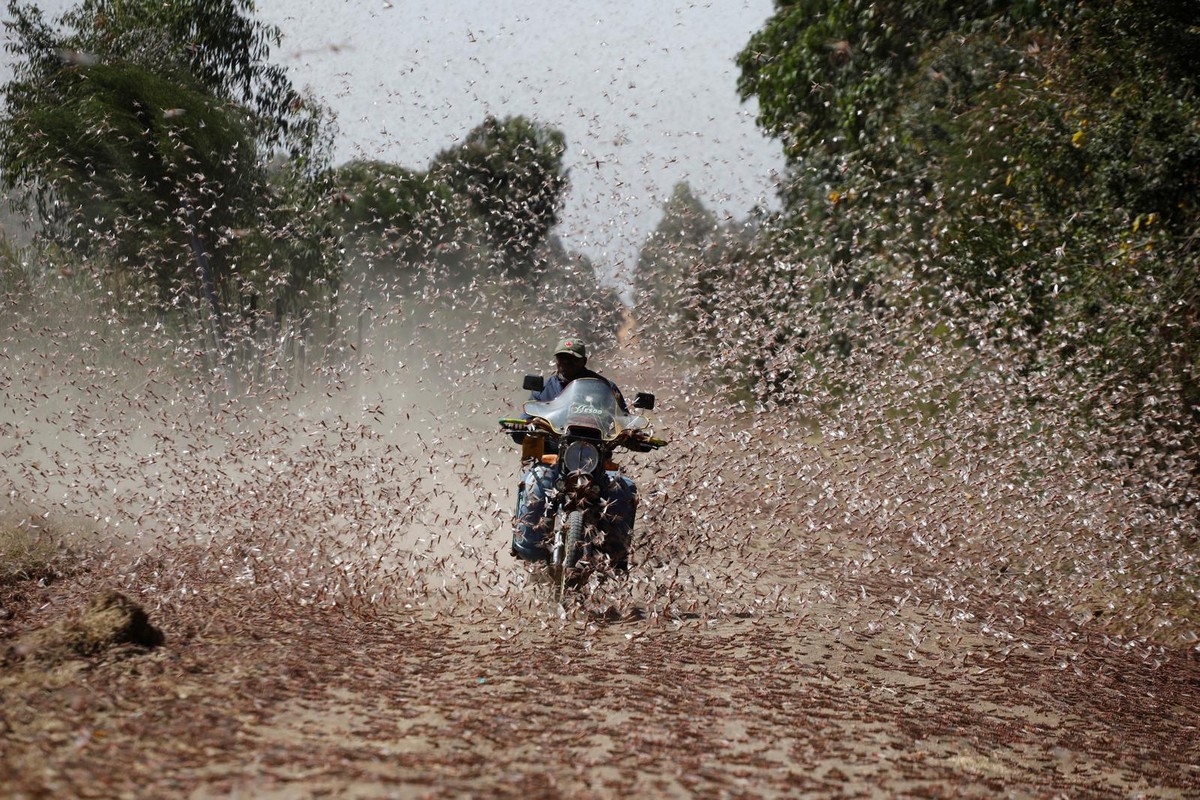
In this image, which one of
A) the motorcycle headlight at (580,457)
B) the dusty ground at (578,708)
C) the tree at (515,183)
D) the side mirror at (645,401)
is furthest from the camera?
the tree at (515,183)

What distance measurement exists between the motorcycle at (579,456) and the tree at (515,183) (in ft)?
16.9

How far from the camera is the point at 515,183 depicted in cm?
2166


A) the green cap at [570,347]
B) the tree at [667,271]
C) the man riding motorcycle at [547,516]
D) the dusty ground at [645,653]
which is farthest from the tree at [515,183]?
the man riding motorcycle at [547,516]

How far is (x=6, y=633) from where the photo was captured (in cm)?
697

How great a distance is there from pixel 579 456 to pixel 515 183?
1487 cm

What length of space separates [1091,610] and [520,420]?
6.69 meters

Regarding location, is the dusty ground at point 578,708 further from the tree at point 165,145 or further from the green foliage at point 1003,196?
the tree at point 165,145

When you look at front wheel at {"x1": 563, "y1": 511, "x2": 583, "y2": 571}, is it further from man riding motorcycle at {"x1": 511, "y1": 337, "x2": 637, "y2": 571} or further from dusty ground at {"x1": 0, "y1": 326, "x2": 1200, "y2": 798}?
dusty ground at {"x1": 0, "y1": 326, "x2": 1200, "y2": 798}

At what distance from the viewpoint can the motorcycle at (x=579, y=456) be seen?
7738mm

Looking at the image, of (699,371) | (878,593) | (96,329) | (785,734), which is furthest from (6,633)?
(96,329)

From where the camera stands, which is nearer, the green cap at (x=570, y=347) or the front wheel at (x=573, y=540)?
the front wheel at (x=573, y=540)

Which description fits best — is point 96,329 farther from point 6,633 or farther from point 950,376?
point 950,376

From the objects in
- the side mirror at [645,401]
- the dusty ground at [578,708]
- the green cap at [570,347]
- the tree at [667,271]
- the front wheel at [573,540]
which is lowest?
the dusty ground at [578,708]

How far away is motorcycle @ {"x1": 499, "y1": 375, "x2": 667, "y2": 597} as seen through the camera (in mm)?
7738
